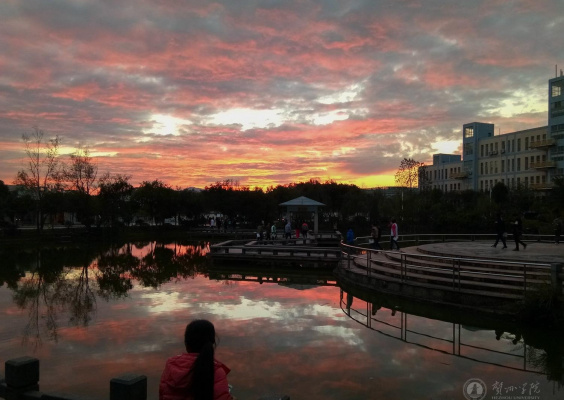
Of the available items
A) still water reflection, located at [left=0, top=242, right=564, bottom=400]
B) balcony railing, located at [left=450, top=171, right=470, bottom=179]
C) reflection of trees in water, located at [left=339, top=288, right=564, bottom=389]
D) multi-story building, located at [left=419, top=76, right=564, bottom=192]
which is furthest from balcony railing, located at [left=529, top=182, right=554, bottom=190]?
reflection of trees in water, located at [left=339, top=288, right=564, bottom=389]

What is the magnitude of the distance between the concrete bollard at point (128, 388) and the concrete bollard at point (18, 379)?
1.37 meters

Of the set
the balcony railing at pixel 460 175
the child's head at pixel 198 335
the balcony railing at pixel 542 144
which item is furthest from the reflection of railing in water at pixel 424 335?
the balcony railing at pixel 460 175

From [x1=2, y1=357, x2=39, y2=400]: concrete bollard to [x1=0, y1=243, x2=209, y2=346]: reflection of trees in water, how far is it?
4.71 m

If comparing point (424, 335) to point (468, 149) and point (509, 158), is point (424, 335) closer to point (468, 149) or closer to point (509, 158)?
point (509, 158)

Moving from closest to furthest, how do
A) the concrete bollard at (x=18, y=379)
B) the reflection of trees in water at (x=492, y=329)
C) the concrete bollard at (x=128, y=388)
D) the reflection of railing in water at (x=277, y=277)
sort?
the concrete bollard at (x=128, y=388)
the concrete bollard at (x=18, y=379)
the reflection of trees in water at (x=492, y=329)
the reflection of railing in water at (x=277, y=277)

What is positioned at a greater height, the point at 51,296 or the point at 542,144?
the point at 542,144

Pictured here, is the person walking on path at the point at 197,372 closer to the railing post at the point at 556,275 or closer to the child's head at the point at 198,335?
the child's head at the point at 198,335

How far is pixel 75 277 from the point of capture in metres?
19.2

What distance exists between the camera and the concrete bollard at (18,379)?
494 centimetres

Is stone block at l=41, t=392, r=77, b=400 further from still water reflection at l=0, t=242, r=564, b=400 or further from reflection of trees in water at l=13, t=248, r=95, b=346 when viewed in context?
reflection of trees in water at l=13, t=248, r=95, b=346

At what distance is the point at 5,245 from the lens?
36250 millimetres

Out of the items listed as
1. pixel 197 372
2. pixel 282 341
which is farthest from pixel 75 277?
pixel 197 372

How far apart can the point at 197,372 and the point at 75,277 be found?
1837cm

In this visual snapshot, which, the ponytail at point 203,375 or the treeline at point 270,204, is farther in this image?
the treeline at point 270,204
